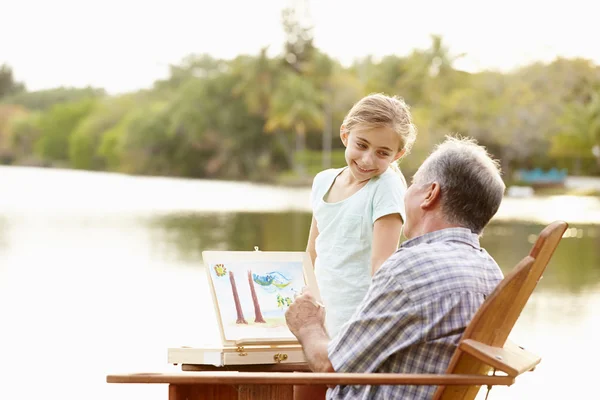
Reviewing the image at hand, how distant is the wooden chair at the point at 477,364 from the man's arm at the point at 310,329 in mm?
87

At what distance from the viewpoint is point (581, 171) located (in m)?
46.2

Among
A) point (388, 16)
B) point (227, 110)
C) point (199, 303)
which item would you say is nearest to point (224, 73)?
point (227, 110)

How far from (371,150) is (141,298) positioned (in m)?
6.41

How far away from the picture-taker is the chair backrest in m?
1.80

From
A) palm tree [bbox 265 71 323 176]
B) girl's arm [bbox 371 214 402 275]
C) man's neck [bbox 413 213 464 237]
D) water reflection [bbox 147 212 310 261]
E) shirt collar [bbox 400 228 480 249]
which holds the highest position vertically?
palm tree [bbox 265 71 323 176]

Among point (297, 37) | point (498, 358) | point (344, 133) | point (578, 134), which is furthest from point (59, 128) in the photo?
point (498, 358)

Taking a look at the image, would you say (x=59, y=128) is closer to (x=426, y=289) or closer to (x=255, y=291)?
(x=255, y=291)

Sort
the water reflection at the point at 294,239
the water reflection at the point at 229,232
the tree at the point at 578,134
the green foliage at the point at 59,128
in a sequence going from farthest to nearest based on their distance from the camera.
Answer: the green foliage at the point at 59,128, the tree at the point at 578,134, the water reflection at the point at 229,232, the water reflection at the point at 294,239

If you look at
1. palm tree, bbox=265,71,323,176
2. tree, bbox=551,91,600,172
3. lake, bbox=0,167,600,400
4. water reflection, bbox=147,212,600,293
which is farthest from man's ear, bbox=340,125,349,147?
palm tree, bbox=265,71,323,176

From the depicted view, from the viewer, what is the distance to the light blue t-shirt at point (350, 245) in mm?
2402

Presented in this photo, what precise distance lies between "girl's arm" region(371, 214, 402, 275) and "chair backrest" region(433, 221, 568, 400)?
46 cm

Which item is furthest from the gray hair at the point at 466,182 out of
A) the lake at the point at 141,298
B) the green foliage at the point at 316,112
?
the green foliage at the point at 316,112

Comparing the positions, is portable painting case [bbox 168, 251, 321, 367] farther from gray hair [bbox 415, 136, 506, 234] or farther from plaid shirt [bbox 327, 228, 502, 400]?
gray hair [bbox 415, 136, 506, 234]

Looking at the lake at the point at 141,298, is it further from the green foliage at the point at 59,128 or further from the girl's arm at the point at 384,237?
the green foliage at the point at 59,128
